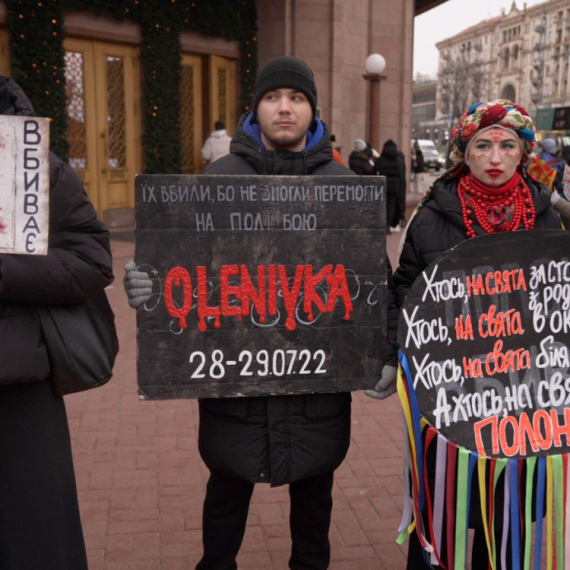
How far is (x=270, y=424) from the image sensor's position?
2494mm

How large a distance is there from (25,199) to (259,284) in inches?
31.5

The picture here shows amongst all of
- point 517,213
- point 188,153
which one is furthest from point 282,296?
point 188,153

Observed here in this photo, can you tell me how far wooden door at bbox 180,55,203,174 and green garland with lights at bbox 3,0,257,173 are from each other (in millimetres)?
591

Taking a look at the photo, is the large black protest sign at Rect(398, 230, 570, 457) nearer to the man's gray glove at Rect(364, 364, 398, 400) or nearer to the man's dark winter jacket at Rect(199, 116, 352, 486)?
the man's gray glove at Rect(364, 364, 398, 400)

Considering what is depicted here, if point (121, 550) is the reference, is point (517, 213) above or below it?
above

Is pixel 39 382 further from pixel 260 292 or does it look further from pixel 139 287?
pixel 260 292

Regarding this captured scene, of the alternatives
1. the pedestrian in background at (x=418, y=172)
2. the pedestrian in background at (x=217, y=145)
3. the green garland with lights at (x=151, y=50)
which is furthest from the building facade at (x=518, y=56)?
the pedestrian in background at (x=217, y=145)

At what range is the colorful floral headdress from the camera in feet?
8.11

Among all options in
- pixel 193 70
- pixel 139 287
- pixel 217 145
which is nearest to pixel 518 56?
pixel 193 70

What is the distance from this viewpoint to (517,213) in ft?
8.18

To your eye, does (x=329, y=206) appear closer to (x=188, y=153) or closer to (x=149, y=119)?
(x=149, y=119)

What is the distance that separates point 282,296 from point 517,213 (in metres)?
0.87

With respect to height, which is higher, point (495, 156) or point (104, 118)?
point (104, 118)

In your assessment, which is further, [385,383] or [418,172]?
[418,172]
